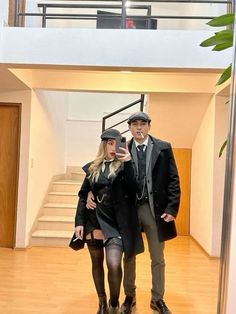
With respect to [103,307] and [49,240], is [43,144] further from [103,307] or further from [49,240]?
[103,307]

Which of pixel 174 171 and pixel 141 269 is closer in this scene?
pixel 174 171

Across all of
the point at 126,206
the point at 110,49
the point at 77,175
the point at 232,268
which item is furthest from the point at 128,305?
the point at 77,175

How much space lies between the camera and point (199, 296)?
283 cm

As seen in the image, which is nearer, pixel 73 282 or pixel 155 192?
pixel 155 192

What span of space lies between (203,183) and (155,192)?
2464mm

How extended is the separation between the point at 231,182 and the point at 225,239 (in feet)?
0.47

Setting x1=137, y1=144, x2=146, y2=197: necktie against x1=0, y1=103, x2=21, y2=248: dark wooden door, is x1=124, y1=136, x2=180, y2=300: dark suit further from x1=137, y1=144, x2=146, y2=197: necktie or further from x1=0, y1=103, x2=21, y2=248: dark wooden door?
x1=0, y1=103, x2=21, y2=248: dark wooden door

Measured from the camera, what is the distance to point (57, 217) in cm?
484

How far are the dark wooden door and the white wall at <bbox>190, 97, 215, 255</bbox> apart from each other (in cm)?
239

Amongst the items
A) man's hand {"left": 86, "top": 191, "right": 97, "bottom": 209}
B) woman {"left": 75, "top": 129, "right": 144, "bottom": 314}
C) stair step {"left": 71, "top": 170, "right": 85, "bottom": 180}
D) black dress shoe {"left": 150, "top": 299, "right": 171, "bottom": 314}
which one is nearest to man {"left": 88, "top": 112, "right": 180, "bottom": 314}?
black dress shoe {"left": 150, "top": 299, "right": 171, "bottom": 314}

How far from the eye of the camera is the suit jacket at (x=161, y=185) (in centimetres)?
231

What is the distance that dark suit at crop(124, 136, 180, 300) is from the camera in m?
2.31

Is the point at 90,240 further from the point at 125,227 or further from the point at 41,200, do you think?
the point at 41,200

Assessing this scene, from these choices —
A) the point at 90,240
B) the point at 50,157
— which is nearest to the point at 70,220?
the point at 50,157
